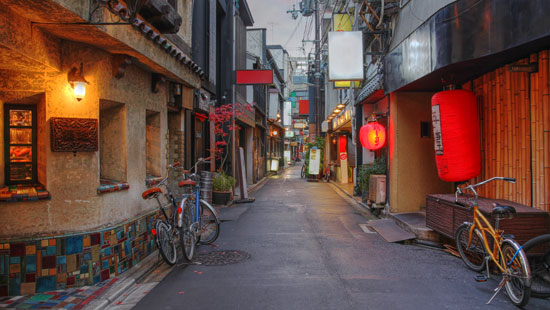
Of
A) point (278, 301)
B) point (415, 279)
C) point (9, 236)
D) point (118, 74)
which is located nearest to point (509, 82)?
point (415, 279)

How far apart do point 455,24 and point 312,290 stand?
5.34 metres

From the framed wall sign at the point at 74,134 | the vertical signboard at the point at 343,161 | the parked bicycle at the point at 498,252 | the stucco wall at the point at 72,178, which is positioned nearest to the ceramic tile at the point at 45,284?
the stucco wall at the point at 72,178

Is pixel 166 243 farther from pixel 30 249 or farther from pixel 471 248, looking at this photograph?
pixel 471 248

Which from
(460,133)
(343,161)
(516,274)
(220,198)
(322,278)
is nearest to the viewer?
(516,274)

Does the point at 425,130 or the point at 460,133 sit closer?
the point at 460,133

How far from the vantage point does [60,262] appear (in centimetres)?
513

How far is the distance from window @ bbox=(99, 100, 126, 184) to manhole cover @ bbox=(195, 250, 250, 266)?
6.53 feet

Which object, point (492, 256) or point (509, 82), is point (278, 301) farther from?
point (509, 82)

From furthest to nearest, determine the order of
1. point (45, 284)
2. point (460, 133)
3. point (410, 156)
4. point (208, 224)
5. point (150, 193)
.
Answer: point (410, 156) < point (208, 224) < point (460, 133) < point (150, 193) < point (45, 284)

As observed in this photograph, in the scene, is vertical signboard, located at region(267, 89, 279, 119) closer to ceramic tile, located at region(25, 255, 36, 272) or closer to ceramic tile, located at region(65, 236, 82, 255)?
→ ceramic tile, located at region(65, 236, 82, 255)

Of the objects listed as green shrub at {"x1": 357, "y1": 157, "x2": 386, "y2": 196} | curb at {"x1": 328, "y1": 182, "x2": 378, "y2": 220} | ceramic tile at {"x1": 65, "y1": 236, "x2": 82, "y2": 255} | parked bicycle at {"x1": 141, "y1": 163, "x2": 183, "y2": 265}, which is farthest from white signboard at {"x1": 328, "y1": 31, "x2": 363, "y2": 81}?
ceramic tile at {"x1": 65, "y1": 236, "x2": 82, "y2": 255}

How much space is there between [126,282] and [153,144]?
333 cm

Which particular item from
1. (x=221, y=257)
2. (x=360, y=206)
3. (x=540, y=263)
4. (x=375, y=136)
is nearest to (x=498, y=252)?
(x=540, y=263)

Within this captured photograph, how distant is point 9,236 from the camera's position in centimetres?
492
